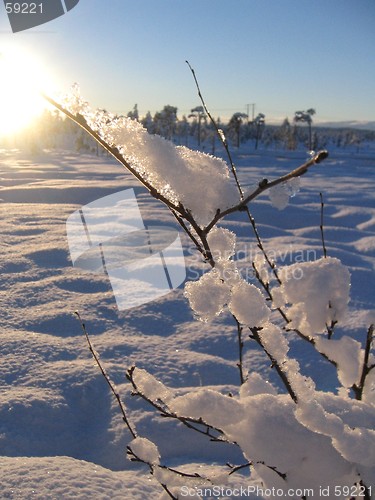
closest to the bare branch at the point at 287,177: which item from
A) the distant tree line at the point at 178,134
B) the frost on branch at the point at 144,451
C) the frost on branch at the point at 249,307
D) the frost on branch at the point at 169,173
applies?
the frost on branch at the point at 169,173

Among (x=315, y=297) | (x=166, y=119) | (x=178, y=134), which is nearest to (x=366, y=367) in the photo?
(x=315, y=297)

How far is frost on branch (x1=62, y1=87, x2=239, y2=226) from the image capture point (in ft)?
1.86

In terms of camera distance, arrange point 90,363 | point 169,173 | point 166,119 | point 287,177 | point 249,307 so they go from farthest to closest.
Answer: point 166,119
point 90,363
point 249,307
point 169,173
point 287,177

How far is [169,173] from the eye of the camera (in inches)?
23.2

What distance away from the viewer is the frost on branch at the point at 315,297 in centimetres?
77

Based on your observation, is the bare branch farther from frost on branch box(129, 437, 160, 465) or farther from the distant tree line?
the distant tree line

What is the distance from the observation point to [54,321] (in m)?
3.53

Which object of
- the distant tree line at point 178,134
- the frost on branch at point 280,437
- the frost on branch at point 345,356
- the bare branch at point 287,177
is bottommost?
the frost on branch at point 280,437

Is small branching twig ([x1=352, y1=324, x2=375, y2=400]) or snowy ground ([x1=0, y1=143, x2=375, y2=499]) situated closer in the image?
small branching twig ([x1=352, y1=324, x2=375, y2=400])

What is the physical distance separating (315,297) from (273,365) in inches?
5.5

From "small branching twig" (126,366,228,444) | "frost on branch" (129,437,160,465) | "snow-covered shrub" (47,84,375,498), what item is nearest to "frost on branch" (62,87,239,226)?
"snow-covered shrub" (47,84,375,498)

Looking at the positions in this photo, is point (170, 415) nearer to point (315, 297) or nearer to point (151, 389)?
point (151, 389)

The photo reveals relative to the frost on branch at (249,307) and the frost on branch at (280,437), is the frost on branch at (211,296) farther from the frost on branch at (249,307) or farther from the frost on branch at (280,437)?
the frost on branch at (280,437)

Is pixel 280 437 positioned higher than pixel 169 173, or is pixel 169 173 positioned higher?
pixel 169 173
